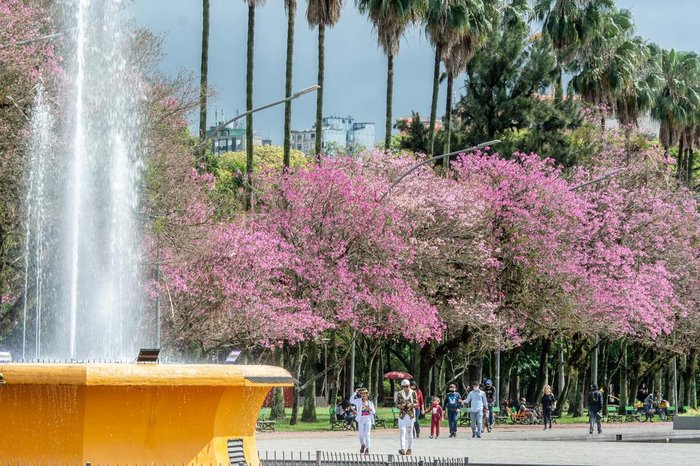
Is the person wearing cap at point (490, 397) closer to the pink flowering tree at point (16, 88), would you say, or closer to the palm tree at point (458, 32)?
the palm tree at point (458, 32)

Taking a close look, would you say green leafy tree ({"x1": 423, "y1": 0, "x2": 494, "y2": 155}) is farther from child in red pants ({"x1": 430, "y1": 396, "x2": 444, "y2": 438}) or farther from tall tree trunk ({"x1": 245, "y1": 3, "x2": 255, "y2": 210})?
child in red pants ({"x1": 430, "y1": 396, "x2": 444, "y2": 438})

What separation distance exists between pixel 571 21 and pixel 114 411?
160ft

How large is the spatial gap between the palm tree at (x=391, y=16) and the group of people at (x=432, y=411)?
1242 cm

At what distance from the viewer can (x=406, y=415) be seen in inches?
1065

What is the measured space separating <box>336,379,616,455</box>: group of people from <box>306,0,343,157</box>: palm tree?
11.6 meters

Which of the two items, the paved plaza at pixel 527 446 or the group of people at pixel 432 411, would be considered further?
the group of people at pixel 432 411

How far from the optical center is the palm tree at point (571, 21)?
5844cm

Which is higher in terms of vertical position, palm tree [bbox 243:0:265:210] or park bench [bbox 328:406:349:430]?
palm tree [bbox 243:0:265:210]

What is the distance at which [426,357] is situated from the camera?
161ft

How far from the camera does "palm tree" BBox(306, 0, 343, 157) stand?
5056 cm

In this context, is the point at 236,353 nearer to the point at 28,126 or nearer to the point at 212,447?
the point at 212,447

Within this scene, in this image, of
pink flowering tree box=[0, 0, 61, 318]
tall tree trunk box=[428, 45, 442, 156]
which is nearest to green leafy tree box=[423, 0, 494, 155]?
tall tree trunk box=[428, 45, 442, 156]

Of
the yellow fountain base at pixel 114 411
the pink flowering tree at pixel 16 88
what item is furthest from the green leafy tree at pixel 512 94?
the yellow fountain base at pixel 114 411

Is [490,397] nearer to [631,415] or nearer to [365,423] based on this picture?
[631,415]
